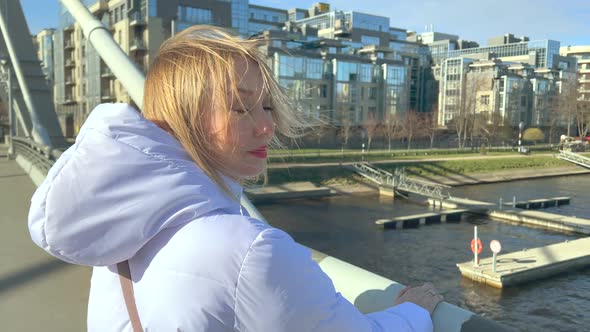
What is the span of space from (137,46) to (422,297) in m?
37.7

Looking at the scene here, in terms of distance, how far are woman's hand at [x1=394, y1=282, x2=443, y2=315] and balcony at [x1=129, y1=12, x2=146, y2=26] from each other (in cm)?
3829

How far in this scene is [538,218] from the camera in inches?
775

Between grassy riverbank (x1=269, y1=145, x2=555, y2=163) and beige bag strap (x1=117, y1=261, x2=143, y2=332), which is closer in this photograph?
beige bag strap (x1=117, y1=261, x2=143, y2=332)

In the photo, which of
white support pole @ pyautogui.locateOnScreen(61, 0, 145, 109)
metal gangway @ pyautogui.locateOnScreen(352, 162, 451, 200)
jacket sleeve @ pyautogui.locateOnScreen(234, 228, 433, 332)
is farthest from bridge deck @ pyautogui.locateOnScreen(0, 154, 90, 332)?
metal gangway @ pyautogui.locateOnScreen(352, 162, 451, 200)

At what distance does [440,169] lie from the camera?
109ft

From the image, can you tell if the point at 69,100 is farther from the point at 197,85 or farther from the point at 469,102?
the point at 197,85

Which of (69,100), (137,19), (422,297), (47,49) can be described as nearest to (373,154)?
(137,19)

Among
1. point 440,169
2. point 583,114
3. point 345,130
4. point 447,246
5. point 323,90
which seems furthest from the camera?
point 583,114

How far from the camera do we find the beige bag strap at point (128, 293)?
869mm

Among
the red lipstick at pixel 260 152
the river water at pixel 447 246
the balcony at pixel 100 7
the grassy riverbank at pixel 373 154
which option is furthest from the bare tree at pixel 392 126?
the red lipstick at pixel 260 152

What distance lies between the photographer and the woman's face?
0.97 m

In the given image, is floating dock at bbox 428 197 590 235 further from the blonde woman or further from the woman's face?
the blonde woman

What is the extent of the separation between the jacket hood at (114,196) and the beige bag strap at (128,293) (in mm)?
34

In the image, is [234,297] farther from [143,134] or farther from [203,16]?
[203,16]
